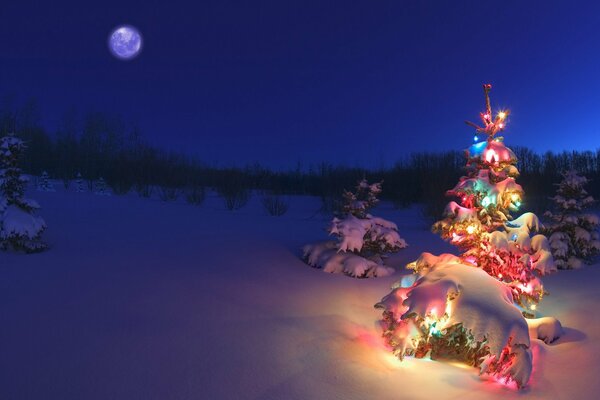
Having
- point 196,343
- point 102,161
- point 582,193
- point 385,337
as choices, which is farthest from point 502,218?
point 102,161

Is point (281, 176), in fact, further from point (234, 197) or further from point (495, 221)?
point (495, 221)

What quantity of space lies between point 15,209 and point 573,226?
10.9m

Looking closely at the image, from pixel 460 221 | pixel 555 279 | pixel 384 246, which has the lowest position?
pixel 555 279

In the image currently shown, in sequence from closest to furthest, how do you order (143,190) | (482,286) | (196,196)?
(482,286) → (196,196) → (143,190)

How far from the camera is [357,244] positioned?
281 inches

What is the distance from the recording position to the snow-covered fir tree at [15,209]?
21.2 ft

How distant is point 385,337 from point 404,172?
1998 centimetres

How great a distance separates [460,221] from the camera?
4902 millimetres

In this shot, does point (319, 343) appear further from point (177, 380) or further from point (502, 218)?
point (502, 218)

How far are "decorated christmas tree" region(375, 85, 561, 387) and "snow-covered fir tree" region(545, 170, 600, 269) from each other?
4.19 m

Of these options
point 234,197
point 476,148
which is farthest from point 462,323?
point 234,197

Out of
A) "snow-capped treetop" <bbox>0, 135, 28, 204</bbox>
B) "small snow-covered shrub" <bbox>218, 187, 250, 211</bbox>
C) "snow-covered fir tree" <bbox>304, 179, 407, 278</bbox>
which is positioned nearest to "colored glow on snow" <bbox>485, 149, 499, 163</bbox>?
"snow-covered fir tree" <bbox>304, 179, 407, 278</bbox>

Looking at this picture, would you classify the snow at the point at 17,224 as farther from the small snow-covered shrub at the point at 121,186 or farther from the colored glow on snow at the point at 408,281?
the small snow-covered shrub at the point at 121,186

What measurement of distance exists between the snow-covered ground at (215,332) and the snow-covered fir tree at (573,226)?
0.94m
